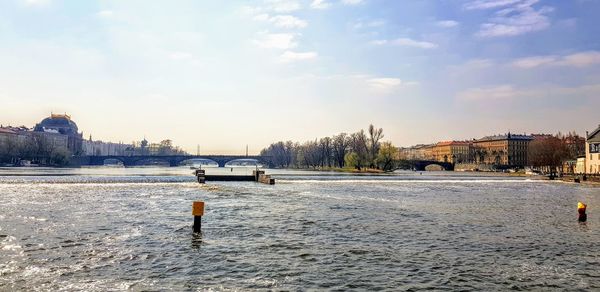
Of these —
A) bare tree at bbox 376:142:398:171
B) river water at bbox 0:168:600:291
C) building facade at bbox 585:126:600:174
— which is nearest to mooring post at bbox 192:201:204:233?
river water at bbox 0:168:600:291

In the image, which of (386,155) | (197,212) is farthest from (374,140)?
(197,212)

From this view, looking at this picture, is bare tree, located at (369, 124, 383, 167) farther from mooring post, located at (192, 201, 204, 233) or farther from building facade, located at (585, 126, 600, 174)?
mooring post, located at (192, 201, 204, 233)

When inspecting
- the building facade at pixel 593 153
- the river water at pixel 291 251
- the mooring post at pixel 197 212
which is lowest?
the river water at pixel 291 251

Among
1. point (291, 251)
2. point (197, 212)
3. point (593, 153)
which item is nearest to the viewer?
point (291, 251)

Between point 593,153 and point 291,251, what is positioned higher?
point 593,153

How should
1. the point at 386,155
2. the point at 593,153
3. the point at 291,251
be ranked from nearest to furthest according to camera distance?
1. the point at 291,251
2. the point at 593,153
3. the point at 386,155

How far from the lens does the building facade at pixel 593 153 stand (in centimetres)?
13175

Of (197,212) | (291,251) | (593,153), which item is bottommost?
(291,251)

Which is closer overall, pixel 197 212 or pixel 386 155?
pixel 197 212

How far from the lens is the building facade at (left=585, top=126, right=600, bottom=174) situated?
13175 centimetres

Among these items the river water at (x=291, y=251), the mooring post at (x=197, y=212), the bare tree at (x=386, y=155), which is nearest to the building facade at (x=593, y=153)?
the bare tree at (x=386, y=155)

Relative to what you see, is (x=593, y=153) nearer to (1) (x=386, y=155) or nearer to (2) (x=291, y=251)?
(1) (x=386, y=155)

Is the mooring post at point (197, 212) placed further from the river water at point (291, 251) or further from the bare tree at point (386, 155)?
the bare tree at point (386, 155)

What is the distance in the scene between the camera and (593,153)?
134250 mm
